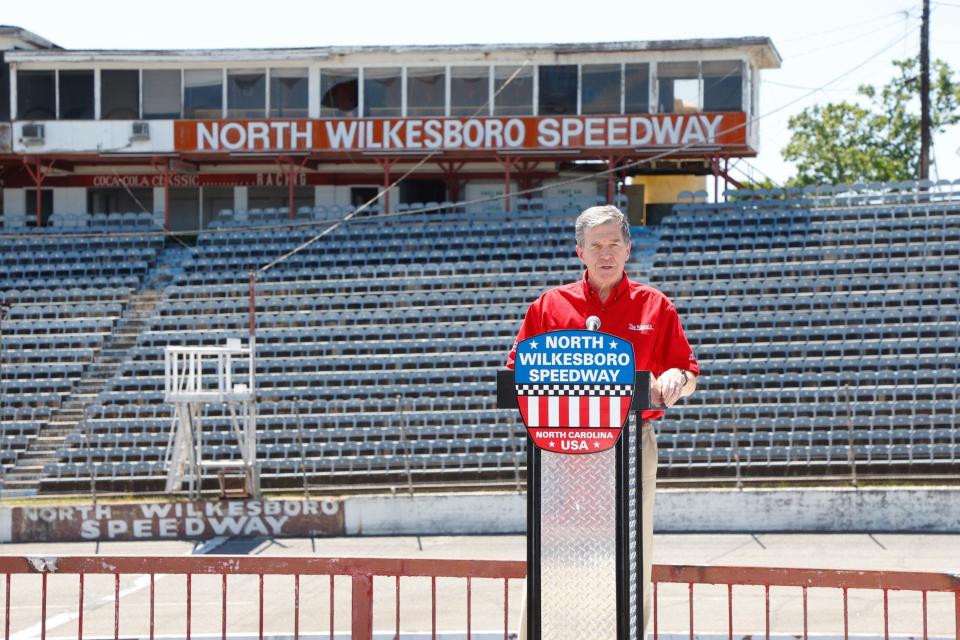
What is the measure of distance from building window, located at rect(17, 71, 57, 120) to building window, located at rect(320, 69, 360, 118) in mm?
6311

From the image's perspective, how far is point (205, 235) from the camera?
2973cm

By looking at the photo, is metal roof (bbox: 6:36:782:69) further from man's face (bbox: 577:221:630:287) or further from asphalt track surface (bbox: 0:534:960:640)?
man's face (bbox: 577:221:630:287)

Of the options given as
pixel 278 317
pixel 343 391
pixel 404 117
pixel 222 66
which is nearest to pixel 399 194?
pixel 404 117

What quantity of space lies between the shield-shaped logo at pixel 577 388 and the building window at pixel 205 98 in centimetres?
2814

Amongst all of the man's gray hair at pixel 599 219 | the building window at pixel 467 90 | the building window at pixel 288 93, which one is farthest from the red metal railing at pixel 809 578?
the building window at pixel 288 93

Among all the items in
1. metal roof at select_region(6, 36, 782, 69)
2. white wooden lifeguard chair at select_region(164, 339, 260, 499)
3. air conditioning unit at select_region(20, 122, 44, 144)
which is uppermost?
metal roof at select_region(6, 36, 782, 69)

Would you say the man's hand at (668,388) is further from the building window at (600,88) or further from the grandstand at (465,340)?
the building window at (600,88)

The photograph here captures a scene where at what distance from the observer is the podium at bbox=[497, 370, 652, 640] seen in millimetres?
4945

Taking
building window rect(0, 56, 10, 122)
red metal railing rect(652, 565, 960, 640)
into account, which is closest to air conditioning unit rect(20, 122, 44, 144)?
building window rect(0, 56, 10, 122)

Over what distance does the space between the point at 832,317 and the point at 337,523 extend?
29.2 feet

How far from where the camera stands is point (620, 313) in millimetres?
5496

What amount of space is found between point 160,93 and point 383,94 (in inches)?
207

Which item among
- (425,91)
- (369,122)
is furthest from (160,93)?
(425,91)

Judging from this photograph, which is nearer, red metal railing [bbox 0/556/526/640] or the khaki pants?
the khaki pants
